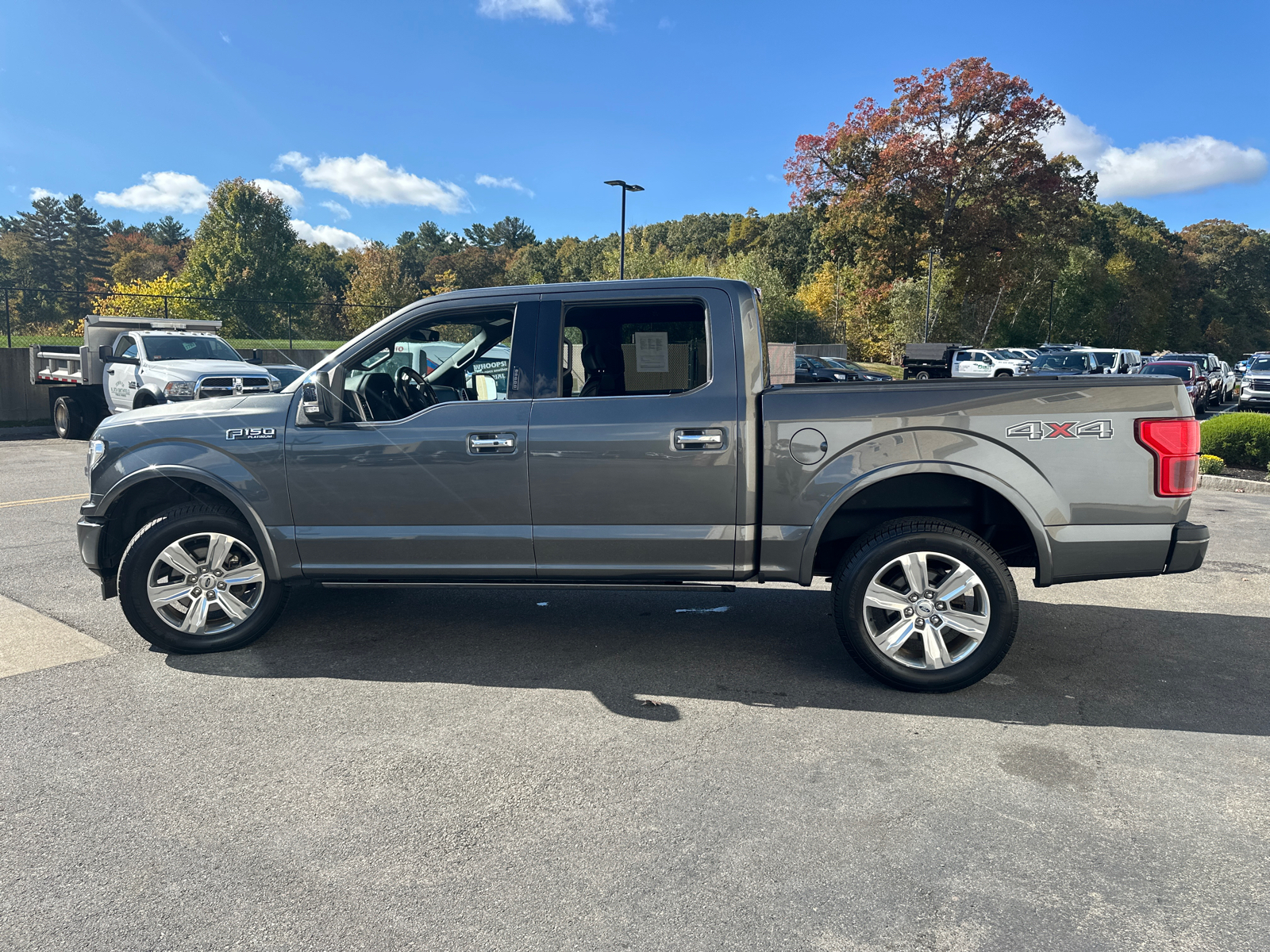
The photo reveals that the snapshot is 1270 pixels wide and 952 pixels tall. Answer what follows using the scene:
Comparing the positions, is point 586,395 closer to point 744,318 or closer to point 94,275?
point 744,318

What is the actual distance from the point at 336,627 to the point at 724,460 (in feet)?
8.85

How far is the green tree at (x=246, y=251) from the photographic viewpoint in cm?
5850

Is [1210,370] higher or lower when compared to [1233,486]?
higher

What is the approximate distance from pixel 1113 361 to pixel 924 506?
28442 millimetres

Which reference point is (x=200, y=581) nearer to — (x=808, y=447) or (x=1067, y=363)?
(x=808, y=447)

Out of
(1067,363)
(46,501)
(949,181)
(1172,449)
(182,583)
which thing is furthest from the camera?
(949,181)

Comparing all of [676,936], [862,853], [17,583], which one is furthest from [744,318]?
[17,583]

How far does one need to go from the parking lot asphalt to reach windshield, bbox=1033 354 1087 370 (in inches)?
1005

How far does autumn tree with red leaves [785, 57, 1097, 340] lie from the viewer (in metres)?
46.9

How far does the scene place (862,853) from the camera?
9.73ft

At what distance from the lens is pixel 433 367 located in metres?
5.01

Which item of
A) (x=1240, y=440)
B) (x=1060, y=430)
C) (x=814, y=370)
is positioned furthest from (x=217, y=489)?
(x=814, y=370)

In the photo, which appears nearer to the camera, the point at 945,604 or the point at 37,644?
the point at 945,604

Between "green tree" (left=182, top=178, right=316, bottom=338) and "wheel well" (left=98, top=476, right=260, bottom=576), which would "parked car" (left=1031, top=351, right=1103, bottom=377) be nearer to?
"wheel well" (left=98, top=476, right=260, bottom=576)
